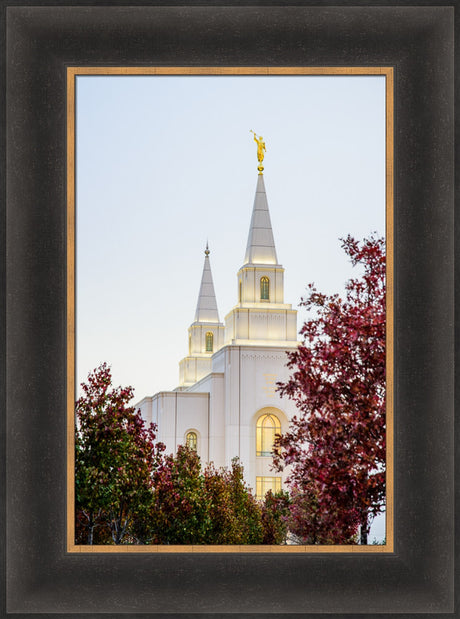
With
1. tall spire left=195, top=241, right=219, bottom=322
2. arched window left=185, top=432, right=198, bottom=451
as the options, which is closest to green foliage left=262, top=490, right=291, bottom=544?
arched window left=185, top=432, right=198, bottom=451

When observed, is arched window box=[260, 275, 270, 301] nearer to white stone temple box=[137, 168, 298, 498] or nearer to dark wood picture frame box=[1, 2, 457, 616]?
white stone temple box=[137, 168, 298, 498]

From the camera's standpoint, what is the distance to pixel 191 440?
3523 mm

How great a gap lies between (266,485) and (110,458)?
76 centimetres

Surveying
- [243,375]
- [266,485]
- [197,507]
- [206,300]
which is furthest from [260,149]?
[197,507]

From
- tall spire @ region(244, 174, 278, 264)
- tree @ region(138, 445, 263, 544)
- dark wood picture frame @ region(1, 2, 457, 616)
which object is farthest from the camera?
tall spire @ region(244, 174, 278, 264)

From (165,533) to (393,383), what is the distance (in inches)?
50.0

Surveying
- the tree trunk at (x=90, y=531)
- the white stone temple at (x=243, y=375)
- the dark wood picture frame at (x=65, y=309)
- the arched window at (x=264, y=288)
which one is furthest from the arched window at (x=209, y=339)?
the tree trunk at (x=90, y=531)

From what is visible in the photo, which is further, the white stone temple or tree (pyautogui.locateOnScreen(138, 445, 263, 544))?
the white stone temple

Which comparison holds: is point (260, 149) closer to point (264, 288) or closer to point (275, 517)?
point (264, 288)

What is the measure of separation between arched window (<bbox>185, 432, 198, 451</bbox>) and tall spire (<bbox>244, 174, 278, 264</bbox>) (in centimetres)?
87

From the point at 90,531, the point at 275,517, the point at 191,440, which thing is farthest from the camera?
the point at 191,440

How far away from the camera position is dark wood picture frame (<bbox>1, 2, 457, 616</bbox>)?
3227mm

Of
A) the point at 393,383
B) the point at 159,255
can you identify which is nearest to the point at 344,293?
the point at 393,383
